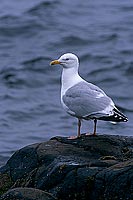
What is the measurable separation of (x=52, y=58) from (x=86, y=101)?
9.66m

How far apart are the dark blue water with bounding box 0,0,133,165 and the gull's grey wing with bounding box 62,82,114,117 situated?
3149 millimetres

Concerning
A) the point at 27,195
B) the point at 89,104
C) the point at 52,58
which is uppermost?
the point at 89,104

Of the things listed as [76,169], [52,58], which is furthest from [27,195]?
[52,58]

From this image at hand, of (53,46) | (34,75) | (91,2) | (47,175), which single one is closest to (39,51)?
(53,46)

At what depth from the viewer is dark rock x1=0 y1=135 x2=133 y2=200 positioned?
19.9 ft

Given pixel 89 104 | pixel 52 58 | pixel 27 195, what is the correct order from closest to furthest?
pixel 27 195
pixel 89 104
pixel 52 58

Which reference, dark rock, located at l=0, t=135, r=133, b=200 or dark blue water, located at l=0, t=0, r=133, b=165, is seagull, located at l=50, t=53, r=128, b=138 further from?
dark blue water, located at l=0, t=0, r=133, b=165

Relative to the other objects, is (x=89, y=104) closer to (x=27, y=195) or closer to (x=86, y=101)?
(x=86, y=101)

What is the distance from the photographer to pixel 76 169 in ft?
20.9

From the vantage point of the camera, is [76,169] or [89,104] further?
[89,104]

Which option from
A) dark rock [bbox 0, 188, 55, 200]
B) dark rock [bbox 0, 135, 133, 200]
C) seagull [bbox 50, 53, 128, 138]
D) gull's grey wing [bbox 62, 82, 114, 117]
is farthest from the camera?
gull's grey wing [bbox 62, 82, 114, 117]

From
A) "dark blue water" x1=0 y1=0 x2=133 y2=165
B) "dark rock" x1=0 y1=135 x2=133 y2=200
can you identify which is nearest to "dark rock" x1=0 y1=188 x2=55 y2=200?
"dark rock" x1=0 y1=135 x2=133 y2=200

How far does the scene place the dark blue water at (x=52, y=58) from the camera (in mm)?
13117

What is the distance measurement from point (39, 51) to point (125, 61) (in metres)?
2.20
